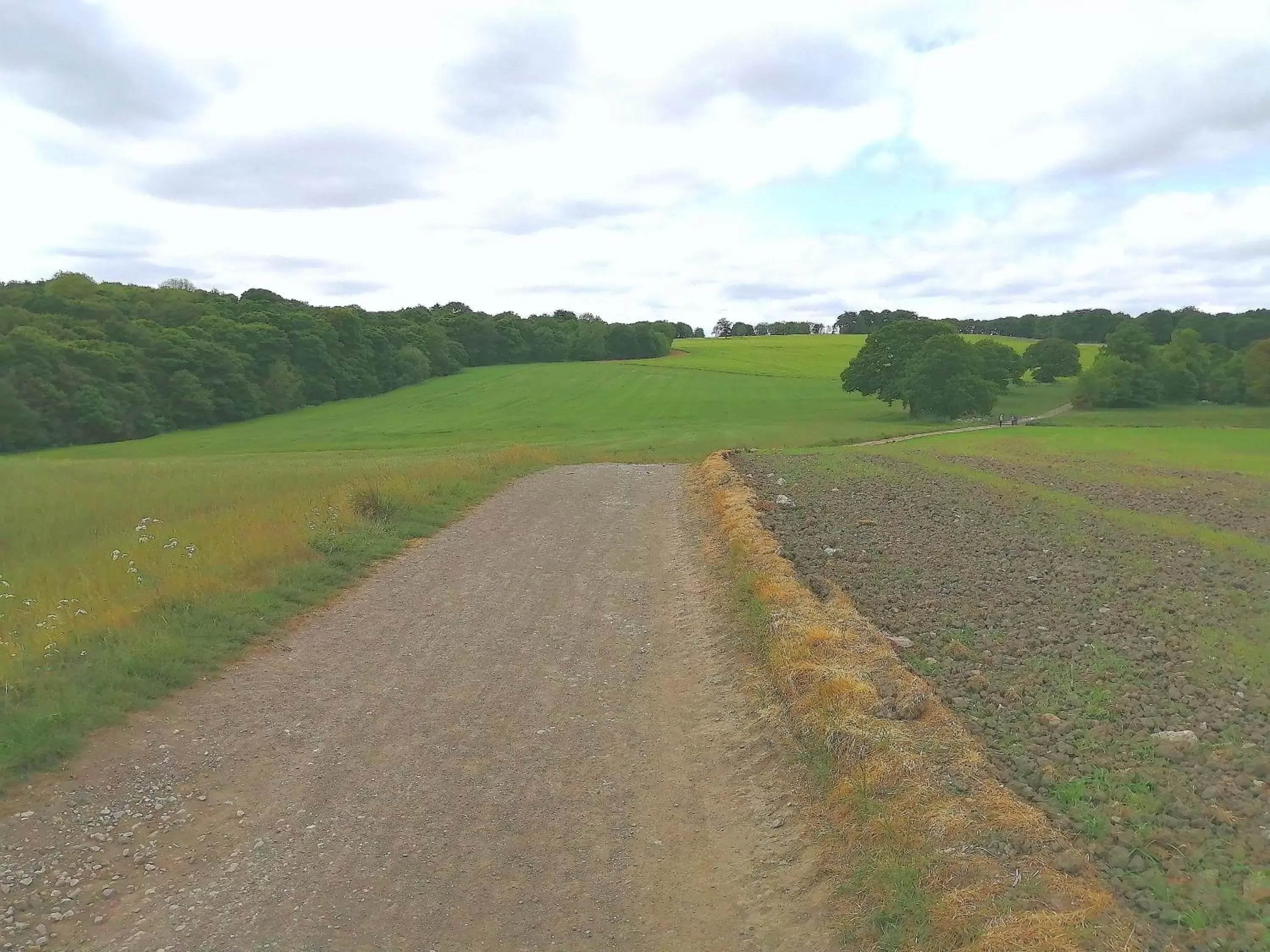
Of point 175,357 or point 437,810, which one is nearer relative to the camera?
point 437,810

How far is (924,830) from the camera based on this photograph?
503 cm

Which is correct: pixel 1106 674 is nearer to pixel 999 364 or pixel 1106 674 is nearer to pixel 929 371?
pixel 929 371

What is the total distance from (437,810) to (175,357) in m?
75.7

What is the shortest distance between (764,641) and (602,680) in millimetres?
1713

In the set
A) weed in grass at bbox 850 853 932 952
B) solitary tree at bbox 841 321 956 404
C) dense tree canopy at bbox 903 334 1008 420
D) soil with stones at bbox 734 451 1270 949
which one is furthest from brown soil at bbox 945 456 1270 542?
solitary tree at bbox 841 321 956 404

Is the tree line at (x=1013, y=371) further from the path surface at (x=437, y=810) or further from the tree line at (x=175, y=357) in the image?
the path surface at (x=437, y=810)

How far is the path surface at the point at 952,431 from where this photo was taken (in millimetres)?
46406

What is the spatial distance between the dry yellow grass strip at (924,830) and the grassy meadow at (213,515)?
5746 millimetres

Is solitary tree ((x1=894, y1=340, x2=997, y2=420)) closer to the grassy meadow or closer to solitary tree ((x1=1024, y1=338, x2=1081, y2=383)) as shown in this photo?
the grassy meadow

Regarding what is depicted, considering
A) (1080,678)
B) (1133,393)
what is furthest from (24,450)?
(1133,393)

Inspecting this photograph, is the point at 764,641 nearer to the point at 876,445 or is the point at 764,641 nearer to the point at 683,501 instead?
the point at 683,501

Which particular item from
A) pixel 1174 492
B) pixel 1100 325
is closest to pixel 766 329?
pixel 1100 325

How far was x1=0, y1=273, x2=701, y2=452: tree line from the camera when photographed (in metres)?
61.6

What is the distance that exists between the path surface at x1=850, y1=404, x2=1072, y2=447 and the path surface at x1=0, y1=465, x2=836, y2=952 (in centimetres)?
3605
